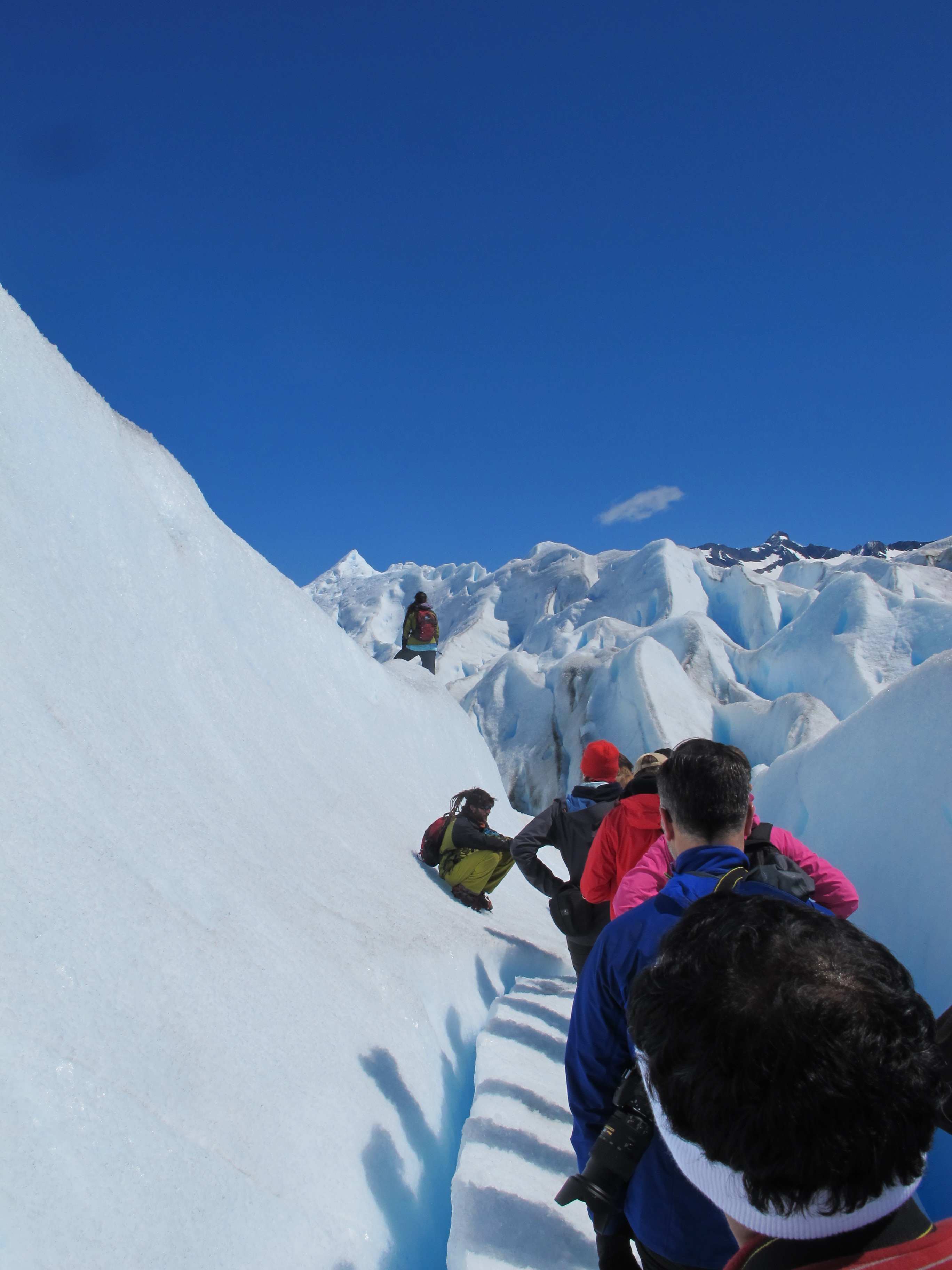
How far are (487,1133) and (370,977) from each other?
61cm

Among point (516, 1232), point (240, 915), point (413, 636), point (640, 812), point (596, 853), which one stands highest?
point (413, 636)

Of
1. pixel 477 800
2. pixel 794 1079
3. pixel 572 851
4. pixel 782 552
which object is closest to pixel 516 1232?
pixel 572 851

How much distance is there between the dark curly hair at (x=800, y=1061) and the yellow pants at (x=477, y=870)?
12.0 feet

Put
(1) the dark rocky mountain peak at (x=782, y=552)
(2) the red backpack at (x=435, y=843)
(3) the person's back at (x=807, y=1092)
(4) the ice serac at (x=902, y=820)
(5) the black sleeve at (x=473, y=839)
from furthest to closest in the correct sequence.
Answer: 1. (1) the dark rocky mountain peak at (x=782, y=552)
2. (2) the red backpack at (x=435, y=843)
3. (5) the black sleeve at (x=473, y=839)
4. (4) the ice serac at (x=902, y=820)
5. (3) the person's back at (x=807, y=1092)

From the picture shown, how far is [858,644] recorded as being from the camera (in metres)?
15.9

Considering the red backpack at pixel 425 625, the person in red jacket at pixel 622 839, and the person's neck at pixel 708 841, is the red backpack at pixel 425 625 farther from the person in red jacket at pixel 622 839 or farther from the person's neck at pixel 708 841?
the person's neck at pixel 708 841

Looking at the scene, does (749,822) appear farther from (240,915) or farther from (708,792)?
(240,915)

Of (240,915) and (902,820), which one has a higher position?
(902,820)

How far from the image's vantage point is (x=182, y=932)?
1946 mm

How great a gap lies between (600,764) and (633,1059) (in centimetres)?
193

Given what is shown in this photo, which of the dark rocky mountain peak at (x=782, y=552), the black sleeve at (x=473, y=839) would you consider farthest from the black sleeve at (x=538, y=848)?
the dark rocky mountain peak at (x=782, y=552)

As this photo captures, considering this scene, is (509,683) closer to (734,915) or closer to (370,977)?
(370,977)

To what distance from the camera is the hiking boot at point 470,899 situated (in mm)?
4230

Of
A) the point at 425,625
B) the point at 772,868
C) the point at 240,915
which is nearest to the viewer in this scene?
the point at 772,868
